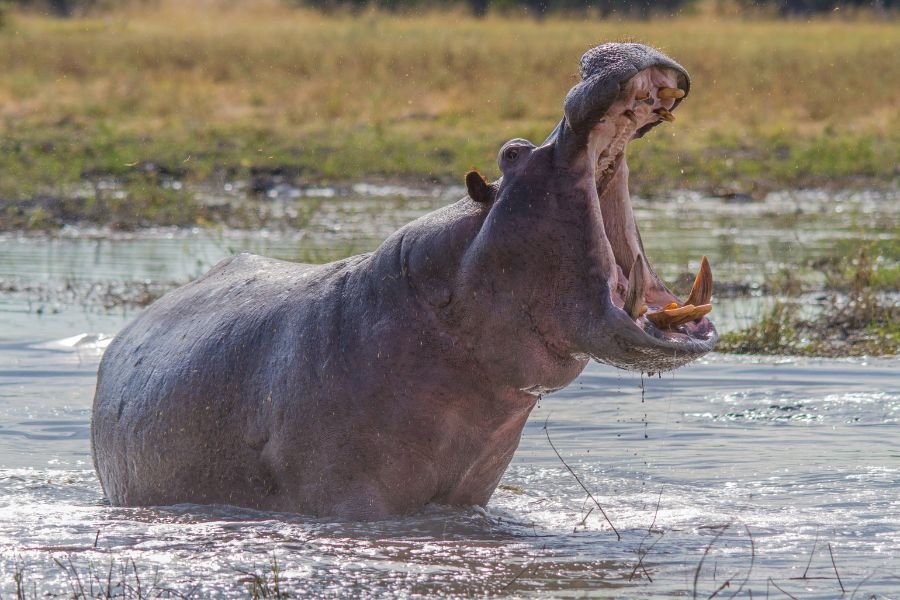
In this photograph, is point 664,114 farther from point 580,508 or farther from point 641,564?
point 580,508

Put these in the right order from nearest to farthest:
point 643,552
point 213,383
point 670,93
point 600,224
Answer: point 670,93 < point 600,224 < point 643,552 < point 213,383

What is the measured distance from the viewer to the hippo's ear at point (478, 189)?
166 inches

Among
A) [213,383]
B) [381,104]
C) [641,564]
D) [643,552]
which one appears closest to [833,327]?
[643,552]

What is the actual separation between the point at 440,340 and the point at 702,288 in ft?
2.38

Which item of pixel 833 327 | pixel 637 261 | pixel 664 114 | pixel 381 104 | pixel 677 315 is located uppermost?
Answer: pixel 664 114

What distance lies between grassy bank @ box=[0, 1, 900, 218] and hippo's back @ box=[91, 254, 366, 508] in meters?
7.10

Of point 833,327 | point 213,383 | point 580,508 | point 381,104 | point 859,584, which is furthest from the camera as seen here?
point 381,104

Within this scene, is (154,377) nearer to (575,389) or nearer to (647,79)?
(647,79)

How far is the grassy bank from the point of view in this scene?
736 inches

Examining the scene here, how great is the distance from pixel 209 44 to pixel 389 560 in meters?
28.8

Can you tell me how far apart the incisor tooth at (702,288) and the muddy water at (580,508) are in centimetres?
73

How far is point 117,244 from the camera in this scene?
43.7 feet

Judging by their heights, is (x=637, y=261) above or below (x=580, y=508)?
above

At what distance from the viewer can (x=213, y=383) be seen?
4785mm
